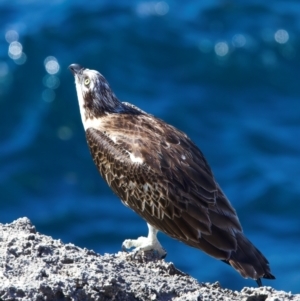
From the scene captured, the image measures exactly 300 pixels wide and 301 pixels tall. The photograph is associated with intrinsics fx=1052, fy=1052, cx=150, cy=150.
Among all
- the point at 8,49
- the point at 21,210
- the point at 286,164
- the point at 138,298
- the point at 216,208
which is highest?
the point at 8,49

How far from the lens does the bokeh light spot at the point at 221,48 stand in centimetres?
2978

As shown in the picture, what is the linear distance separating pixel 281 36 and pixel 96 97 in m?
18.2

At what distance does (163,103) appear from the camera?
28.3m

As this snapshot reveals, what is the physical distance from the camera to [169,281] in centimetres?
1018

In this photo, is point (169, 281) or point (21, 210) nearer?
point (169, 281)

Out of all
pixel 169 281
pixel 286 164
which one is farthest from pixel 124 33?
pixel 169 281

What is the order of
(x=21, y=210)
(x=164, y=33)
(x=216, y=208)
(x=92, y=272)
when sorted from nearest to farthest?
(x=92, y=272)
(x=216, y=208)
(x=21, y=210)
(x=164, y=33)

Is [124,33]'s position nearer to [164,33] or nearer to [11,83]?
[164,33]

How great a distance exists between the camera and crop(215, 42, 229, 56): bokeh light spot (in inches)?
1172

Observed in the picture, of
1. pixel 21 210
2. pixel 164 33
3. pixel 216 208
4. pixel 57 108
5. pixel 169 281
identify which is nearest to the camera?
pixel 169 281

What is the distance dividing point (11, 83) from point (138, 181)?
16.6 metres

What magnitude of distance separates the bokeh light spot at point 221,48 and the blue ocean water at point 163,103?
0.06 metres

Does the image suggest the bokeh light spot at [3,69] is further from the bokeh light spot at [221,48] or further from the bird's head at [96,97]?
the bird's head at [96,97]

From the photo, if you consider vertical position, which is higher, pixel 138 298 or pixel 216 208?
pixel 216 208
